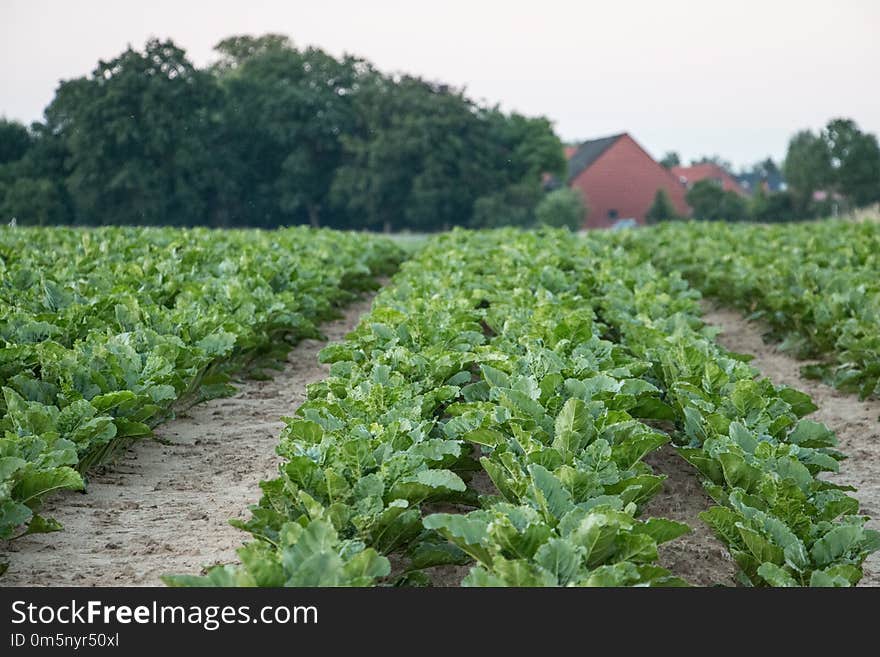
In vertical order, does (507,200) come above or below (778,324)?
above

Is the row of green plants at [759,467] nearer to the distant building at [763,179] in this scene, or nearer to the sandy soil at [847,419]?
the sandy soil at [847,419]

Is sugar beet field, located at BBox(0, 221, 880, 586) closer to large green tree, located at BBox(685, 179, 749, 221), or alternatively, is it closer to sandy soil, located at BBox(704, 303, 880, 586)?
sandy soil, located at BBox(704, 303, 880, 586)

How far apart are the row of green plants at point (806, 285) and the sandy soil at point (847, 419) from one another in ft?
0.46

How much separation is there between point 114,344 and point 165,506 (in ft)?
4.11

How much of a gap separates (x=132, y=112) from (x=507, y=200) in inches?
622

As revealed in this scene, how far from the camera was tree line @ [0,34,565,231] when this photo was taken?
4125 centimetres

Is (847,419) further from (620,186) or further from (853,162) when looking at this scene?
(620,186)

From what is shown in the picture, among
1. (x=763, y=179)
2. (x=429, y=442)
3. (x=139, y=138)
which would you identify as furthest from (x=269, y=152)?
(x=763, y=179)

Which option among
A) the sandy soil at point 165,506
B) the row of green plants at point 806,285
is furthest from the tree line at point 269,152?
the sandy soil at point 165,506

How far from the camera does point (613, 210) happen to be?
192ft

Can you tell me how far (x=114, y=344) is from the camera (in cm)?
677

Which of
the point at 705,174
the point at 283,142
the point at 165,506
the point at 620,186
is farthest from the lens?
the point at 705,174
